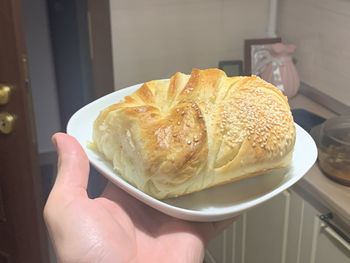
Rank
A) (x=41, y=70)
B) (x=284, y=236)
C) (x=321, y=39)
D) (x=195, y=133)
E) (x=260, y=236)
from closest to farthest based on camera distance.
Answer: (x=195, y=133) → (x=284, y=236) → (x=260, y=236) → (x=321, y=39) → (x=41, y=70)

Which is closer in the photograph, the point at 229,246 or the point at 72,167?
the point at 72,167

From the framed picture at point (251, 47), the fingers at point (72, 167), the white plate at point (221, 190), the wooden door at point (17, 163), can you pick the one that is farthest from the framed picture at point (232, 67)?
the fingers at point (72, 167)

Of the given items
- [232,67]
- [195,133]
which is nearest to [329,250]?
[195,133]

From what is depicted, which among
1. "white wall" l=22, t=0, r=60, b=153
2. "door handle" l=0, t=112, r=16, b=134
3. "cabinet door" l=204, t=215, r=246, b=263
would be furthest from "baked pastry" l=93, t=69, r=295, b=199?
"white wall" l=22, t=0, r=60, b=153

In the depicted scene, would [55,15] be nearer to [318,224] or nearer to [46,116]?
[46,116]

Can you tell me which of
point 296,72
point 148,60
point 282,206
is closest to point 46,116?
point 148,60

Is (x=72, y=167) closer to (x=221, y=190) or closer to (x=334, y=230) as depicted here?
(x=221, y=190)

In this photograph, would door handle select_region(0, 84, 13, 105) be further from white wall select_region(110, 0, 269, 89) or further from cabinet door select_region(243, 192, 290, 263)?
cabinet door select_region(243, 192, 290, 263)
